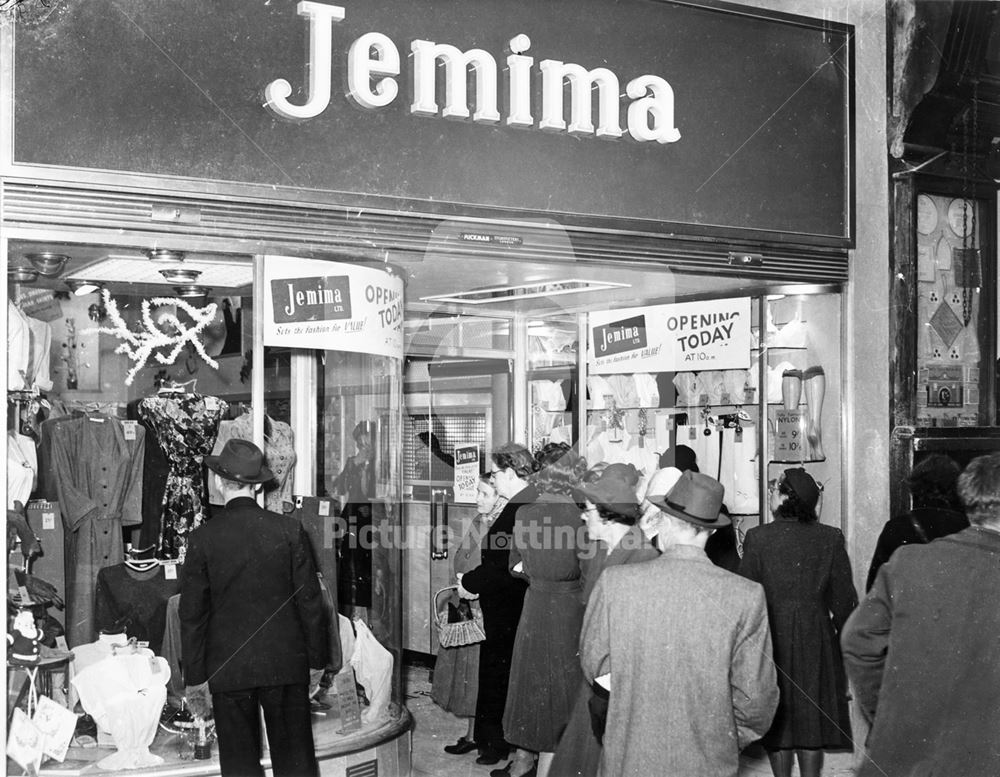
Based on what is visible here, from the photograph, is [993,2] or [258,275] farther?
[993,2]

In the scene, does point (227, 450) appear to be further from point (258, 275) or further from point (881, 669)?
point (881, 669)

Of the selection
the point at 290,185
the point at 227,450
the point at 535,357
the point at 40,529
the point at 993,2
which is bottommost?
the point at 40,529

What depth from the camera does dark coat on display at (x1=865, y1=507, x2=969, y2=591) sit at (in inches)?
217

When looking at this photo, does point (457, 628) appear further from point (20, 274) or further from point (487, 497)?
point (20, 274)

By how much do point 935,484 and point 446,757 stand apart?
3.02m

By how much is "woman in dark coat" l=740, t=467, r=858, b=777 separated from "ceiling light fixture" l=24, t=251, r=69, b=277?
10.6 ft

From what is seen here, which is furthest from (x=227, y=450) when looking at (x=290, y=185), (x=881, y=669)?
(x=881, y=669)

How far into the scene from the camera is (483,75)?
539cm

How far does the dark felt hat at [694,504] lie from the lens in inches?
143

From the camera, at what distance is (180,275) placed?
17.5 feet

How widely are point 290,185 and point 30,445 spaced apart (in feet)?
5.26

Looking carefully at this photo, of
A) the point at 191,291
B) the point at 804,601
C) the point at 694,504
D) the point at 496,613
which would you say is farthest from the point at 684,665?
the point at 191,291

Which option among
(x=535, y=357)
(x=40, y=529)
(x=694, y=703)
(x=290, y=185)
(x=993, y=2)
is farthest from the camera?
(x=535, y=357)

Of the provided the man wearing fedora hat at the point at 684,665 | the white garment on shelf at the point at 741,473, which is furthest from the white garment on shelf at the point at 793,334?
the man wearing fedora hat at the point at 684,665
